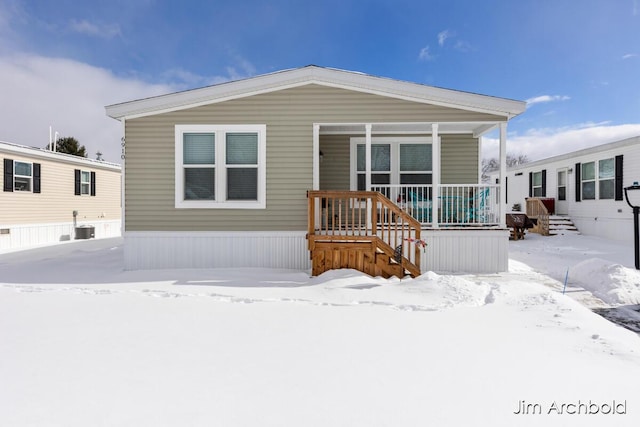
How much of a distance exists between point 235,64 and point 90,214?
10279 mm

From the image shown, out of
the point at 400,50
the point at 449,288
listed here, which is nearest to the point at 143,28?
the point at 400,50

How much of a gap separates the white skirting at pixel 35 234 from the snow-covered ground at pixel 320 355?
327 inches

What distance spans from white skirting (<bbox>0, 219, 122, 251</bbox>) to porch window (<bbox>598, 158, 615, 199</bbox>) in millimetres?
21306

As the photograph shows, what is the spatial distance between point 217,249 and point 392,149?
16.6 ft

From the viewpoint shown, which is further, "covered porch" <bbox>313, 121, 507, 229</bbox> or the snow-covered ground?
"covered porch" <bbox>313, 121, 507, 229</bbox>

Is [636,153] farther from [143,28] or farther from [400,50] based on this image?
[143,28]

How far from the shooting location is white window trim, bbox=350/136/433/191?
8398 mm

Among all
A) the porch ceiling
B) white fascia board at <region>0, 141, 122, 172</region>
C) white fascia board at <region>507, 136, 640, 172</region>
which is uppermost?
white fascia board at <region>507, 136, 640, 172</region>

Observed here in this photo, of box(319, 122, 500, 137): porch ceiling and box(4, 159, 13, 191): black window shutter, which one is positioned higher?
box(319, 122, 500, 137): porch ceiling

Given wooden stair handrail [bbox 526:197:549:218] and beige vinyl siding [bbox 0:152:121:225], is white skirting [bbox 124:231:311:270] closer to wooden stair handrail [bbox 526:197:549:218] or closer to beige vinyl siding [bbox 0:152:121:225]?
beige vinyl siding [bbox 0:152:121:225]

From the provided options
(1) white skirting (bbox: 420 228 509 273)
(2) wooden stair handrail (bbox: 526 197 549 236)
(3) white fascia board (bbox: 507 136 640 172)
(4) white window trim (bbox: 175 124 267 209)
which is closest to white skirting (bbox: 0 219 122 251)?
(4) white window trim (bbox: 175 124 267 209)

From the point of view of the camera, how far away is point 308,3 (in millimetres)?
11641

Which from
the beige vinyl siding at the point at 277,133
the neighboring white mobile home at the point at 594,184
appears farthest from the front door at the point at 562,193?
the beige vinyl siding at the point at 277,133

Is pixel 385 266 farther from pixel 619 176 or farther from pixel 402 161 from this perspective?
pixel 619 176
